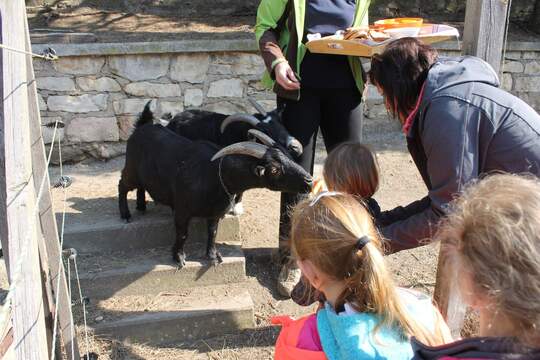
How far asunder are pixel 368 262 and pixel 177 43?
16.5 feet

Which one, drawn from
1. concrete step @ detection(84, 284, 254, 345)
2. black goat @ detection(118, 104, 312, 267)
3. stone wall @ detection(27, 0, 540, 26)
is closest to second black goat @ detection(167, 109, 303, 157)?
black goat @ detection(118, 104, 312, 267)

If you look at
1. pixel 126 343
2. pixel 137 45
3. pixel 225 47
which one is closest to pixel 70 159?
pixel 137 45

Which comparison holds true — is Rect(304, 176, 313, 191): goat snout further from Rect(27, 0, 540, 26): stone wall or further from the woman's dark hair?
Rect(27, 0, 540, 26): stone wall

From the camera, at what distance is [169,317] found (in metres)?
3.79

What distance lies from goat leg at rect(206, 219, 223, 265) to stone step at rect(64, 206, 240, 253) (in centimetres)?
33

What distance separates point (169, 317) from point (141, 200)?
124 centimetres

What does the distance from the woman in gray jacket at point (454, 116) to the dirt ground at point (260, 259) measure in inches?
75.1

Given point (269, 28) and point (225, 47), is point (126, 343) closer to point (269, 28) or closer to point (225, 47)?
point (269, 28)

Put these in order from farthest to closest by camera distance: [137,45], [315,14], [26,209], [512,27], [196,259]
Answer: [512,27] < [137,45] < [196,259] < [315,14] < [26,209]

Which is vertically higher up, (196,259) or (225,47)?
(225,47)

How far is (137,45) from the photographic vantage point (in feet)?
20.2

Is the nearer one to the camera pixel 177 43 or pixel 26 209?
pixel 26 209

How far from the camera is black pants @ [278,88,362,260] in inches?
144

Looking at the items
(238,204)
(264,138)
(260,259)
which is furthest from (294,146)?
(238,204)
